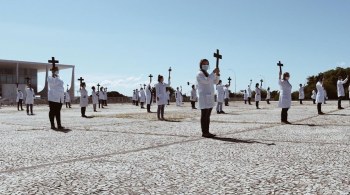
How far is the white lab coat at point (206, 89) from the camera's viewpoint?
8.92 metres

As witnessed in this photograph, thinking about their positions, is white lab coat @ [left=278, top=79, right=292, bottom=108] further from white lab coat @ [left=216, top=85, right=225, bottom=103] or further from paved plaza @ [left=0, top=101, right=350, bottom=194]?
white lab coat @ [left=216, top=85, right=225, bottom=103]

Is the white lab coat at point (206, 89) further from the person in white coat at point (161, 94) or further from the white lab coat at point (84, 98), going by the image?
the white lab coat at point (84, 98)

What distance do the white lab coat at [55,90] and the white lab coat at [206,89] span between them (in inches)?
177

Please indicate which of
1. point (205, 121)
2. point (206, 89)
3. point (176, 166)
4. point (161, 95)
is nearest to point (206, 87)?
point (206, 89)

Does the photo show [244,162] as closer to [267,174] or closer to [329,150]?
[267,174]

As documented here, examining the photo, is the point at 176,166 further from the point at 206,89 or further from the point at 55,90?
the point at 55,90

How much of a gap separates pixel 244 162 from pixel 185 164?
81cm

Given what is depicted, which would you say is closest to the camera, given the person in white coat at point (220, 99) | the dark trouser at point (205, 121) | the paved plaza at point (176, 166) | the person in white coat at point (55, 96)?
the paved plaza at point (176, 166)

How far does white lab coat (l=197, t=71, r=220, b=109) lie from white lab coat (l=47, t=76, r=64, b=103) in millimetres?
4504

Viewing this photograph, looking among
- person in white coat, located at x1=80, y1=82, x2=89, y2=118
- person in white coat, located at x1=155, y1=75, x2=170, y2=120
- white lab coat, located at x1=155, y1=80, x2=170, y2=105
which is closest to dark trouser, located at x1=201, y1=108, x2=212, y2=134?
Result: person in white coat, located at x1=155, y1=75, x2=170, y2=120

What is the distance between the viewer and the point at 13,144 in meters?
7.46

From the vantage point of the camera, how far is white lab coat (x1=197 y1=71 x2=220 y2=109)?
8922 millimetres

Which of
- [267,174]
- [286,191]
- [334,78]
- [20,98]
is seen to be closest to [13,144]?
[267,174]

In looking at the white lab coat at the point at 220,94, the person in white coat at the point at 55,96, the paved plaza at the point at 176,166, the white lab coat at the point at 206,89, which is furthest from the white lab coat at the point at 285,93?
the white lab coat at the point at 220,94
